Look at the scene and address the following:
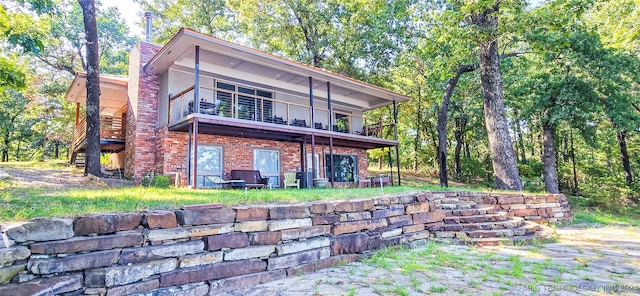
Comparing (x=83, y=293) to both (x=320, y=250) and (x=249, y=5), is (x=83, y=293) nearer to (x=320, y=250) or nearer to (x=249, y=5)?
(x=320, y=250)

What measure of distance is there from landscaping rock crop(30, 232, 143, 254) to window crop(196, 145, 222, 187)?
7.96 metres

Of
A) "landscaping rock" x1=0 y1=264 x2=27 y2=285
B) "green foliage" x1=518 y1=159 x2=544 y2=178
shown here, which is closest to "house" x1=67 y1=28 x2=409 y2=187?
"landscaping rock" x1=0 y1=264 x2=27 y2=285

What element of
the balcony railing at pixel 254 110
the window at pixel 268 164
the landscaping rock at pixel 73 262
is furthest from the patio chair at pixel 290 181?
the landscaping rock at pixel 73 262

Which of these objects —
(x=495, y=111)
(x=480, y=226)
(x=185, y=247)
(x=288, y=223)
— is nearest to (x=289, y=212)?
(x=288, y=223)

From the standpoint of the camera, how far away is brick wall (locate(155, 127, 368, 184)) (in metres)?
10.2

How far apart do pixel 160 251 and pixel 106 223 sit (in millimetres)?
528

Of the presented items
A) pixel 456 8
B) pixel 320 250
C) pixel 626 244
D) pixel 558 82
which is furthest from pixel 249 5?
pixel 626 244

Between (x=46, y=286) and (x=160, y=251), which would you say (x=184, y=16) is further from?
(x=46, y=286)

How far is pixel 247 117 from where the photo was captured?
39.3 ft

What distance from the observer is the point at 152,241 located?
10.2 ft

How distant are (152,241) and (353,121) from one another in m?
13.8

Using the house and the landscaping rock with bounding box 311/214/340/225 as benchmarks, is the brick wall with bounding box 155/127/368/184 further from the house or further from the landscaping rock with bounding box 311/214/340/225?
the landscaping rock with bounding box 311/214/340/225

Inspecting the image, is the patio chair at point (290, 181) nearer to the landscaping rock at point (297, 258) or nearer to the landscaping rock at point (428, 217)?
the landscaping rock at point (428, 217)

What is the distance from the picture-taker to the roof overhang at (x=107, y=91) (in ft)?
38.5
